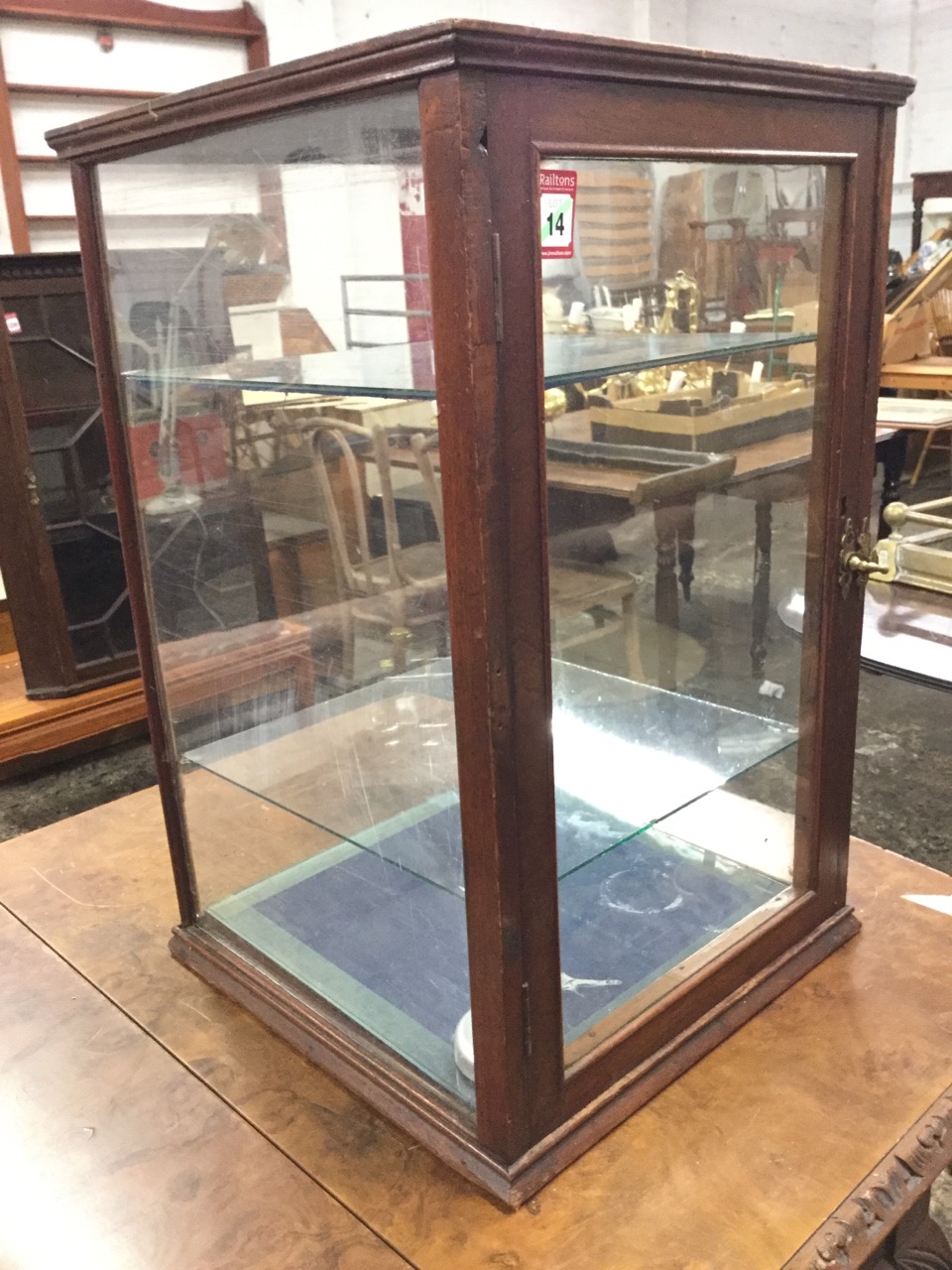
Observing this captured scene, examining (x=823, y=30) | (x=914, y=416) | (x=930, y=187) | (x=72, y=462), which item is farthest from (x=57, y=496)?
(x=823, y=30)

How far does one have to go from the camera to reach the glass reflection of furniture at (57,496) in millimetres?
2037

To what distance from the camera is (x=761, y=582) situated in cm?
105

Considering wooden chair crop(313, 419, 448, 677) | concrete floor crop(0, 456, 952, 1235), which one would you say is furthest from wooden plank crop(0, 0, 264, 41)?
wooden chair crop(313, 419, 448, 677)

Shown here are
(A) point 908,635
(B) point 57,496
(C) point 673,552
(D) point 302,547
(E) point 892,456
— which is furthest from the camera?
(E) point 892,456

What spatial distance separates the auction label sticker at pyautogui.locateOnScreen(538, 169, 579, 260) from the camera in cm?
62

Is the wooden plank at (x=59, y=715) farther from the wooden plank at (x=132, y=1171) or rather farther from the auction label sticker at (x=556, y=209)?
the auction label sticker at (x=556, y=209)

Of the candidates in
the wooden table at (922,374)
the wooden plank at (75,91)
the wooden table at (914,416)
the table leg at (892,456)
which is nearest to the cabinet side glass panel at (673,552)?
the wooden table at (914,416)

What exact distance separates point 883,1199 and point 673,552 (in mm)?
651

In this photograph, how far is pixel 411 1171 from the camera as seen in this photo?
2.63ft

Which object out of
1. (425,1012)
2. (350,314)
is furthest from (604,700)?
(350,314)

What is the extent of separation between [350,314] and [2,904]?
77 centimetres

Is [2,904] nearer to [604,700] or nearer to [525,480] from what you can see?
[604,700]

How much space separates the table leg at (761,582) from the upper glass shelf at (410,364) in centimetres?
18

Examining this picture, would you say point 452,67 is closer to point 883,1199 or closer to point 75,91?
point 883,1199
